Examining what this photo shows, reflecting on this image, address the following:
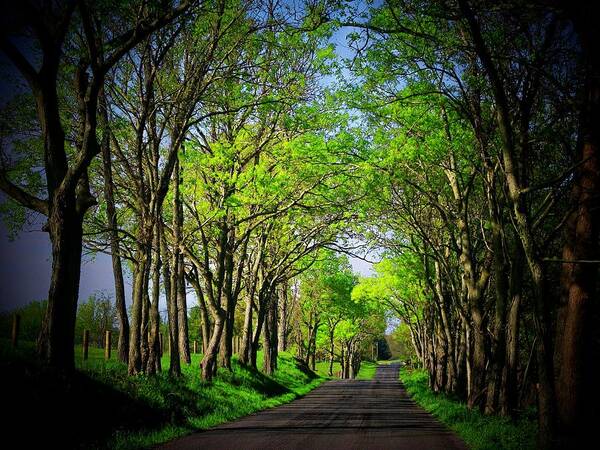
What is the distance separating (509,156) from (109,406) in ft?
30.1

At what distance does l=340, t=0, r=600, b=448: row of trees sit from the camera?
28.7 ft

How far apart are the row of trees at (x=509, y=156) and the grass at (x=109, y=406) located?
7.51 metres

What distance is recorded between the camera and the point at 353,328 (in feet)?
205

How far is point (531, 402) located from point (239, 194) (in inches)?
720

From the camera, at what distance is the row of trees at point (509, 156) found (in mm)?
8750

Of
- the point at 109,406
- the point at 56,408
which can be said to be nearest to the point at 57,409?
the point at 56,408

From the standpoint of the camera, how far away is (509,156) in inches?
367

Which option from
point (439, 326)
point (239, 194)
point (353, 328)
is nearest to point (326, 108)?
point (239, 194)

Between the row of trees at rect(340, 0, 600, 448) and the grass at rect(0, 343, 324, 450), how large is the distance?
24.7 ft

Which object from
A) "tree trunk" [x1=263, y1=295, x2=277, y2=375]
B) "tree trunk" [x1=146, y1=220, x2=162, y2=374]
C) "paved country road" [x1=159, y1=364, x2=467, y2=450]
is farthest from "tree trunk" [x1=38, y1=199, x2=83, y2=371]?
"tree trunk" [x1=263, y1=295, x2=277, y2=375]

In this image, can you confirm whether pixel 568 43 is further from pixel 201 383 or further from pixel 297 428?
pixel 201 383

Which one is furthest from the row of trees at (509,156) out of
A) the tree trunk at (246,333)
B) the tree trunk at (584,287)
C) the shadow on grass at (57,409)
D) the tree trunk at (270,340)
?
the tree trunk at (270,340)

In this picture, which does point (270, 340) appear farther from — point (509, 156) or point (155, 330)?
point (509, 156)

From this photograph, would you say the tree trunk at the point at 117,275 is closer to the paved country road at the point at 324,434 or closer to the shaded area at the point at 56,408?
the paved country road at the point at 324,434
